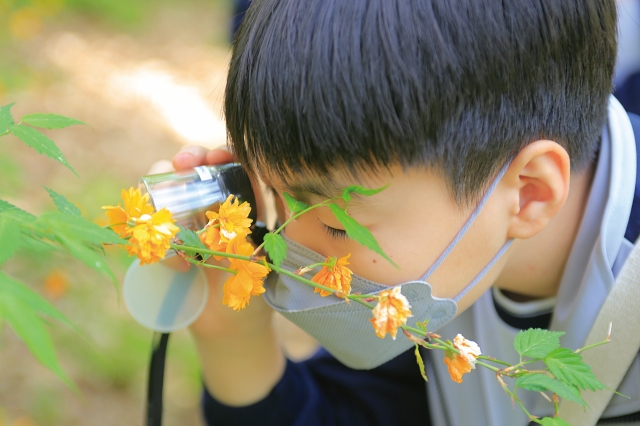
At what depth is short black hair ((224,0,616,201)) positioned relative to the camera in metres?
0.87

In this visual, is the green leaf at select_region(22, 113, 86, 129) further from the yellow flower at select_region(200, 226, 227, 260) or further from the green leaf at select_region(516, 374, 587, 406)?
the green leaf at select_region(516, 374, 587, 406)

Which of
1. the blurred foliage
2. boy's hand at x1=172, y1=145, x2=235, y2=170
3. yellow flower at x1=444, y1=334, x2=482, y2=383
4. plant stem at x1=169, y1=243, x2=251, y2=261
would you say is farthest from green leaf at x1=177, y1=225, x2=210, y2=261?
the blurred foliage

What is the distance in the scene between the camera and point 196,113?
12.5 ft

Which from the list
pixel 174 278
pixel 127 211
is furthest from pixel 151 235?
pixel 174 278

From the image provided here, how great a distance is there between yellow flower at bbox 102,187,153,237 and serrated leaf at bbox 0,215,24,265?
0.13 meters

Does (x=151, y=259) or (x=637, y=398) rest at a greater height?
(x=151, y=259)

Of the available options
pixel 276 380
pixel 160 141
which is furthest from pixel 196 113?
pixel 276 380

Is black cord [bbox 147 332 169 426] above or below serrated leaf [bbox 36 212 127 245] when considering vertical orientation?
below

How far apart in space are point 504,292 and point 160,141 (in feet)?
8.44

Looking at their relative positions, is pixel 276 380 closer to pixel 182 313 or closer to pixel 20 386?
pixel 182 313

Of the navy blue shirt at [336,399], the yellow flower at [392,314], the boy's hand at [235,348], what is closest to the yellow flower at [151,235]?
the yellow flower at [392,314]

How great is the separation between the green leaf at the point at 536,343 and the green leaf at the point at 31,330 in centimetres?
53

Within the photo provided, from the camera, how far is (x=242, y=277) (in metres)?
0.79

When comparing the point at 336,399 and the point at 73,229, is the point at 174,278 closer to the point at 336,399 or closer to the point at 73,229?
the point at 336,399
